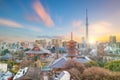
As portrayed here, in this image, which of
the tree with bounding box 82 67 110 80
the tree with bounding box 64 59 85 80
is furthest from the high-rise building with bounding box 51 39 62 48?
the tree with bounding box 82 67 110 80

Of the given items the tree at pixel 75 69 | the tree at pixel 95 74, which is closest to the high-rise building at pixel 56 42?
the tree at pixel 75 69

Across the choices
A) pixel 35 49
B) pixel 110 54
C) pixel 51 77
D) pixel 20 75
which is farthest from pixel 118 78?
pixel 35 49

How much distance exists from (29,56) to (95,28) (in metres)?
2.62

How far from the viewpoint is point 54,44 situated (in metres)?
7.27

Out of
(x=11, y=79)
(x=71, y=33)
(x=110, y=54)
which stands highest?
(x=71, y=33)

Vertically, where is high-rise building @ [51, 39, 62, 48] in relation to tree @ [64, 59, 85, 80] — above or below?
above

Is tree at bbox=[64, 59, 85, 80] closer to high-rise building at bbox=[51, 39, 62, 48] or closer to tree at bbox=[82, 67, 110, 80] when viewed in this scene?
tree at bbox=[82, 67, 110, 80]

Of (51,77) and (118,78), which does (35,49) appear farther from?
(118,78)

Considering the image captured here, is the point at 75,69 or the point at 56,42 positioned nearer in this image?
the point at 75,69

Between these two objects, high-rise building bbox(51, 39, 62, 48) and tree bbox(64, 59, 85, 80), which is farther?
high-rise building bbox(51, 39, 62, 48)

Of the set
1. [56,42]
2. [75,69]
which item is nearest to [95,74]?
[75,69]

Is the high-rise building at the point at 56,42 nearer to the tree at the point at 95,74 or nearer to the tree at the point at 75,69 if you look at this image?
the tree at the point at 75,69

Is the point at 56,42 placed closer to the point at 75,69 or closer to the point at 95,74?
the point at 75,69

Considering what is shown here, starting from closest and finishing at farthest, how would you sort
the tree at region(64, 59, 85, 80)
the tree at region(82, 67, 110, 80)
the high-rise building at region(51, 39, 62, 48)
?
→ 1. the tree at region(82, 67, 110, 80)
2. the tree at region(64, 59, 85, 80)
3. the high-rise building at region(51, 39, 62, 48)
